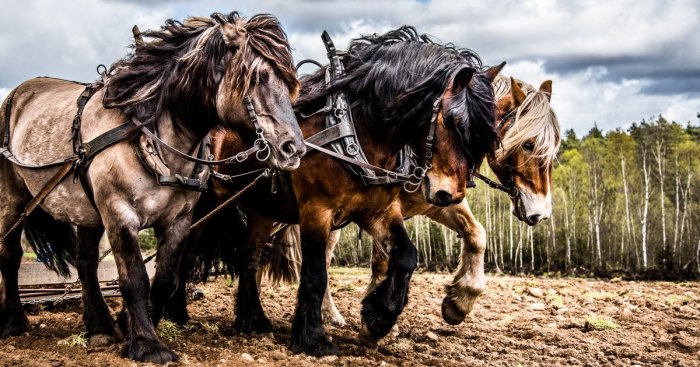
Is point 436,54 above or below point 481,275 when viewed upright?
above

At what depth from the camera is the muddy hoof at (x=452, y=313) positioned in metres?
7.10

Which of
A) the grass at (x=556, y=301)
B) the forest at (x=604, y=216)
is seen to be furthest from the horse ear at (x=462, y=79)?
the forest at (x=604, y=216)

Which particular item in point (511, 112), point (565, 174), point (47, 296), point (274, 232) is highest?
point (565, 174)

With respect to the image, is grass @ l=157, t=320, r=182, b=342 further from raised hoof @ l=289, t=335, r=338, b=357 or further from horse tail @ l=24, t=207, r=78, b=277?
horse tail @ l=24, t=207, r=78, b=277

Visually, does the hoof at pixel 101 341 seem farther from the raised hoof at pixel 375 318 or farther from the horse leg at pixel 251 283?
the raised hoof at pixel 375 318

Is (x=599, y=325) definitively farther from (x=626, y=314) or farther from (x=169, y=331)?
(x=169, y=331)

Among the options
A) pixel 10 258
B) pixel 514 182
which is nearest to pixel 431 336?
pixel 514 182

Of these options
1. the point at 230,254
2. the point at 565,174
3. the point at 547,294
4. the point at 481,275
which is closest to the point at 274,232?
the point at 230,254

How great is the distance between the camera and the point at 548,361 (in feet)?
19.9

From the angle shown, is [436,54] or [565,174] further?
[565,174]

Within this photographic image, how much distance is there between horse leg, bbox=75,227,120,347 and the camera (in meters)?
5.62

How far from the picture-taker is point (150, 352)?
469 centimetres

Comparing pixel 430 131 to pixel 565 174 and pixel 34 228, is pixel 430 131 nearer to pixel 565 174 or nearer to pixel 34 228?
pixel 34 228

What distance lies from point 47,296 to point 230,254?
1.90m
